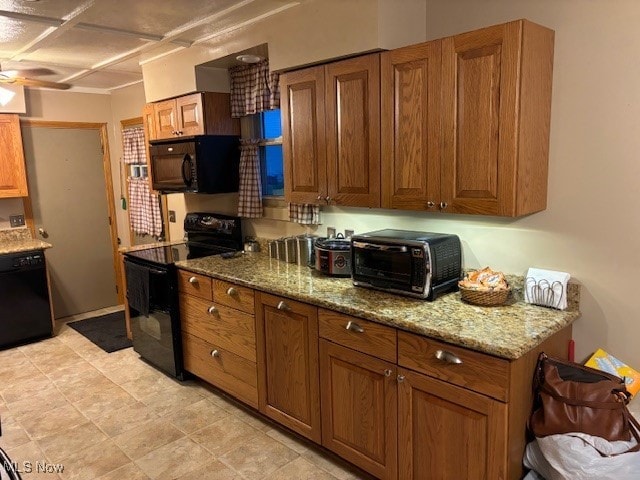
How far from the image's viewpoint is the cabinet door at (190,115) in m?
3.59

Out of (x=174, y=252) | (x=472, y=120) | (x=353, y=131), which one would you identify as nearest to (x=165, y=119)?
(x=174, y=252)

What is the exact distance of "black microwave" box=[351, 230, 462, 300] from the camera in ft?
7.39

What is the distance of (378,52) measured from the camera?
7.91 ft

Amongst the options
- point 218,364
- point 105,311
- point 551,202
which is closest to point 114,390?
point 218,364

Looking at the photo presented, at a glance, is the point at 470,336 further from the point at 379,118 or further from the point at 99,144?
the point at 99,144

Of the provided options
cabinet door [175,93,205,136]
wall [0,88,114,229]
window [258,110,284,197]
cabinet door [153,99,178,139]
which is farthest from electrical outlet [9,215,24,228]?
window [258,110,284,197]

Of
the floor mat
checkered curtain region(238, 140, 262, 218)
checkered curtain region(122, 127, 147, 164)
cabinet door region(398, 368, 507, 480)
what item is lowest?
the floor mat

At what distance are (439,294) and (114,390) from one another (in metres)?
2.50

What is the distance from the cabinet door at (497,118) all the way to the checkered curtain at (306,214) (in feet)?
3.98

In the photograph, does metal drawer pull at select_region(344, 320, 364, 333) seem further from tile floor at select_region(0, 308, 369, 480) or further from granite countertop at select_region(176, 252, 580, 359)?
tile floor at select_region(0, 308, 369, 480)

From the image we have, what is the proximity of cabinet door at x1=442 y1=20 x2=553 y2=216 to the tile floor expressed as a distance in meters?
1.56

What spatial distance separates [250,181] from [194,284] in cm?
90

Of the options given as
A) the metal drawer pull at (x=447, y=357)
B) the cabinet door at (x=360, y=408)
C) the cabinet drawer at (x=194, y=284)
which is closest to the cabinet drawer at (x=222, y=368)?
the cabinet drawer at (x=194, y=284)

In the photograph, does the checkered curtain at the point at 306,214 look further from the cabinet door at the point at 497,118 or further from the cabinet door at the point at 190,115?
the cabinet door at the point at 497,118
